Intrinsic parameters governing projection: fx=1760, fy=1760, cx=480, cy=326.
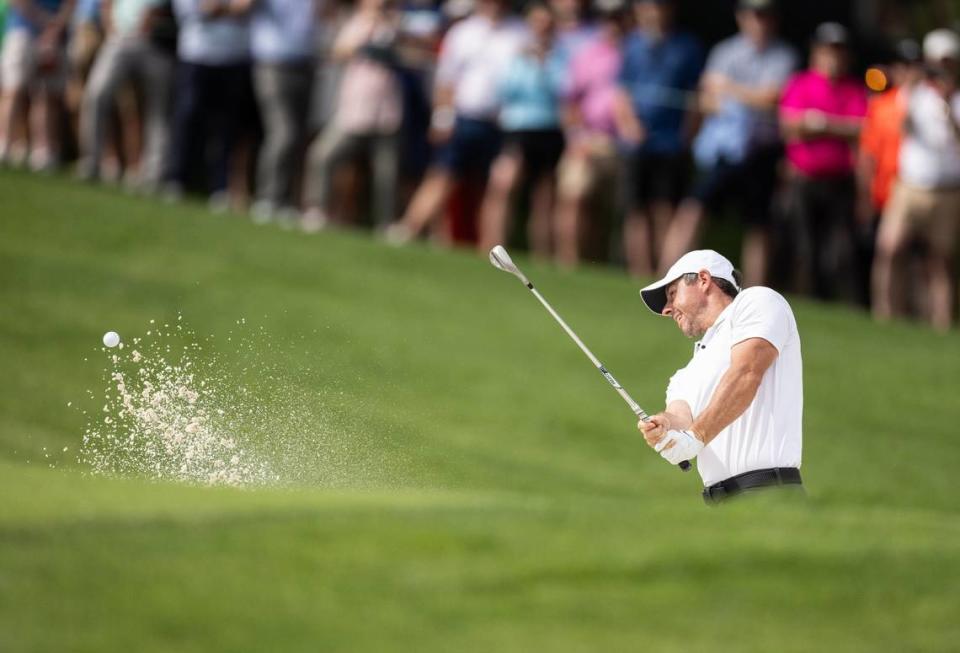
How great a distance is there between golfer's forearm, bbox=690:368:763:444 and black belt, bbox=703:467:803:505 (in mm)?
367

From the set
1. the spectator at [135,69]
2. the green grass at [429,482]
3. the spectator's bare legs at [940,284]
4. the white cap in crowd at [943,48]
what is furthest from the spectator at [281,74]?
the spectator's bare legs at [940,284]

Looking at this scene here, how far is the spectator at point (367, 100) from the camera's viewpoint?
1588 cm

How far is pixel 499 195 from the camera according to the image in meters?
15.7

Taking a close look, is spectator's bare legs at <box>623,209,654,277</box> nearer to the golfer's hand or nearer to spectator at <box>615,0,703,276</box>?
spectator at <box>615,0,703,276</box>

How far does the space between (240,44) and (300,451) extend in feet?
25.5

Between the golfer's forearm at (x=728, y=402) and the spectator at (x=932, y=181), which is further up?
the golfer's forearm at (x=728, y=402)

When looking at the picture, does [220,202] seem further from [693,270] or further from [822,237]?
[693,270]

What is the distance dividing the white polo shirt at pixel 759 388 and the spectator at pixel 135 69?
1110cm

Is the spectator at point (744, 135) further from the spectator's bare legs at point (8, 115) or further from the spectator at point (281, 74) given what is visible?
the spectator's bare legs at point (8, 115)

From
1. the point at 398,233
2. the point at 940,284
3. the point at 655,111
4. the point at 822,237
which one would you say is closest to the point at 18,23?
the point at 398,233

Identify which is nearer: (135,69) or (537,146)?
(537,146)

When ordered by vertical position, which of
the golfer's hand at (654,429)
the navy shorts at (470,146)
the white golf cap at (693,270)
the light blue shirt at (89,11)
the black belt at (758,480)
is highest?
the white golf cap at (693,270)

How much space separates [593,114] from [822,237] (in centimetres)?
227

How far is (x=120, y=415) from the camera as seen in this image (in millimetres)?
11766
